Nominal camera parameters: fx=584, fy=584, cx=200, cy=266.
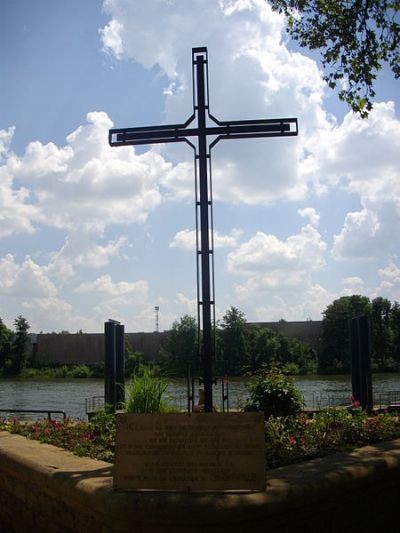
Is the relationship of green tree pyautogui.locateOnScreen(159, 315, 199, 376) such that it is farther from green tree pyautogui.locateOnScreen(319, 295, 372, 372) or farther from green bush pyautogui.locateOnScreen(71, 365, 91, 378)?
green tree pyautogui.locateOnScreen(319, 295, 372, 372)

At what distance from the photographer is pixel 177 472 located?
196 inches

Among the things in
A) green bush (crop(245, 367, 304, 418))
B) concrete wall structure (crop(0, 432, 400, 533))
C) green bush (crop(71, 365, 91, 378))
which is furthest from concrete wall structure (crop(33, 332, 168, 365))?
concrete wall structure (crop(0, 432, 400, 533))

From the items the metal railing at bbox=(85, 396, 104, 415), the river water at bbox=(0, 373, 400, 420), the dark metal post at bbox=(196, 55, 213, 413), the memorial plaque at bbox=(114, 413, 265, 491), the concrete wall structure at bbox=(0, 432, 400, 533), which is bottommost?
the river water at bbox=(0, 373, 400, 420)

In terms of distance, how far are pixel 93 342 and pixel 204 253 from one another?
58095 millimetres

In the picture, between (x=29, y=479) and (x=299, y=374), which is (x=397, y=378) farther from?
(x=29, y=479)

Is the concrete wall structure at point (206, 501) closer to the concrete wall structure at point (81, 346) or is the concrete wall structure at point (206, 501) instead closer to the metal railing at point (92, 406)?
the metal railing at point (92, 406)

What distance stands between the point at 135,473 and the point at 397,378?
5177 centimetres

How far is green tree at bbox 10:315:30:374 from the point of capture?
66250mm

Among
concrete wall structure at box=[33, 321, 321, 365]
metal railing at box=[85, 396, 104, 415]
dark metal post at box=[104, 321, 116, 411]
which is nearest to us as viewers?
dark metal post at box=[104, 321, 116, 411]

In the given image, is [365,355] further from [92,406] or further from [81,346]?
[81,346]

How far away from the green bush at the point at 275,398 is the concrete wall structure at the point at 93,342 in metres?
53.1

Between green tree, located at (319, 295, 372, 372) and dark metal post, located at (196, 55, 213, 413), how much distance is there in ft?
173

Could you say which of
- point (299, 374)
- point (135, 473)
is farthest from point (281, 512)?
point (299, 374)

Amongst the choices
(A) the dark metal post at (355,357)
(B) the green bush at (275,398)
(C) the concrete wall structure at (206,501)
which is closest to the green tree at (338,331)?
(A) the dark metal post at (355,357)
